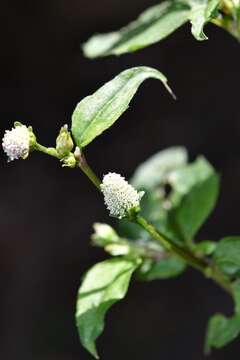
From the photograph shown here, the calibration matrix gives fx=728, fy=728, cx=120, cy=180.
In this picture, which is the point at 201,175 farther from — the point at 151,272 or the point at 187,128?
the point at 187,128

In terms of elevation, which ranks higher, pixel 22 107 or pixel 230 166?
pixel 22 107

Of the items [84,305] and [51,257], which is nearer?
[84,305]

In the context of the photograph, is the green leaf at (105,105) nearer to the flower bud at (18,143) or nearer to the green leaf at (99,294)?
the flower bud at (18,143)

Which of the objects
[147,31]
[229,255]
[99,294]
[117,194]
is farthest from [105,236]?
[147,31]

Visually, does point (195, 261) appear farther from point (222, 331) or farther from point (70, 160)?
point (70, 160)

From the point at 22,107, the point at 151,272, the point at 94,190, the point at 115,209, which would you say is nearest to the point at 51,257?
the point at 94,190

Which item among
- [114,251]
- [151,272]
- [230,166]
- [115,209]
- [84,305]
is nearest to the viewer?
[115,209]
